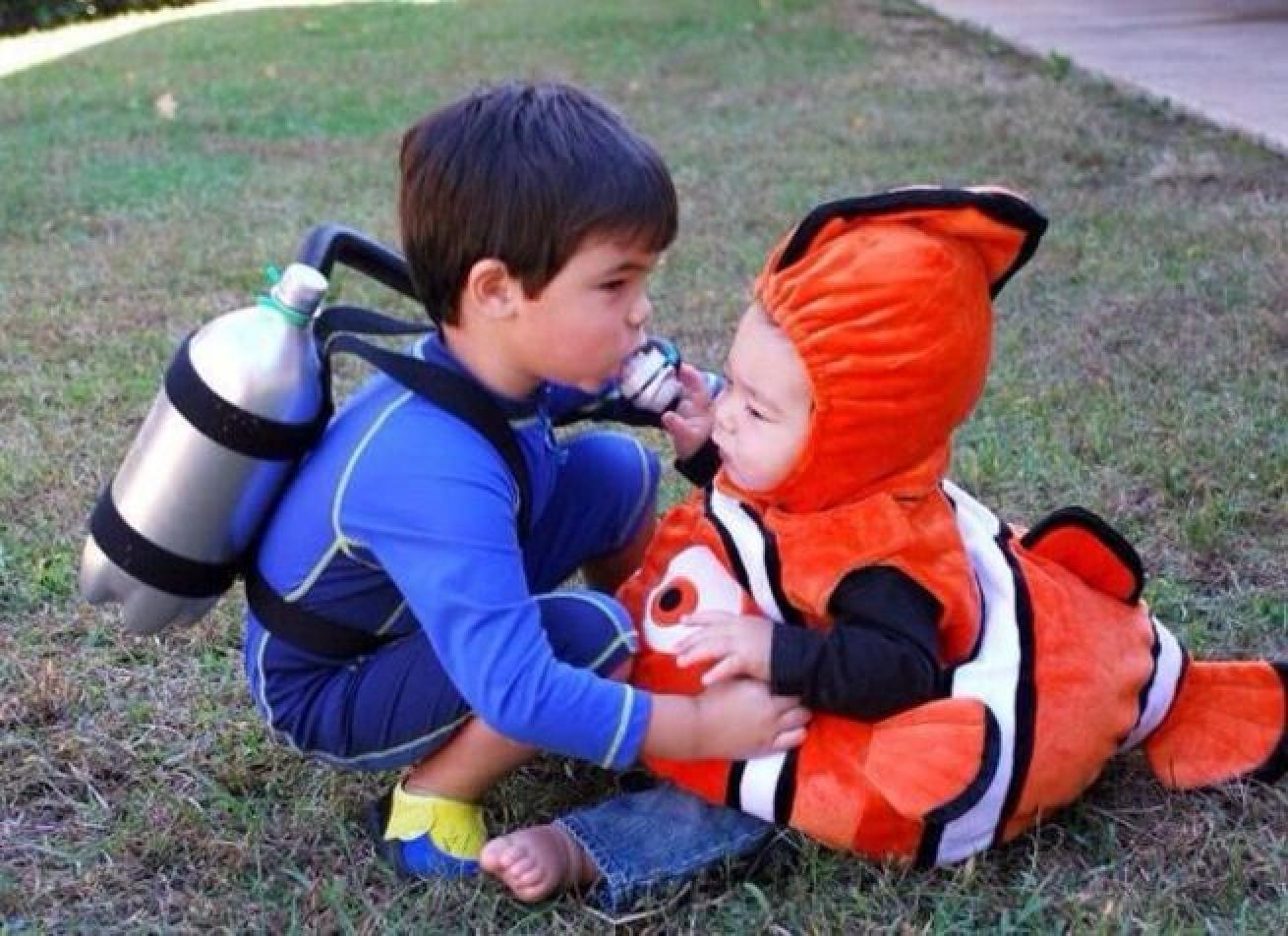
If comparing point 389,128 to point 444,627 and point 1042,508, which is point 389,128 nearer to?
point 1042,508

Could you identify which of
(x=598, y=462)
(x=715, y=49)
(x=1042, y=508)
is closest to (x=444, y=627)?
(x=598, y=462)

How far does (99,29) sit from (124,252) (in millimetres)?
9187

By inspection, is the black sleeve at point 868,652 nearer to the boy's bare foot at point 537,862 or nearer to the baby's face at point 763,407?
the baby's face at point 763,407

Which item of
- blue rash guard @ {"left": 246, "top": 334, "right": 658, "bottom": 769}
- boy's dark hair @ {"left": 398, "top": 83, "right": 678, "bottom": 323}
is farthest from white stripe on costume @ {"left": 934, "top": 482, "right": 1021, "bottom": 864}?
boy's dark hair @ {"left": 398, "top": 83, "right": 678, "bottom": 323}

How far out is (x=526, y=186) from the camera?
1.94 m

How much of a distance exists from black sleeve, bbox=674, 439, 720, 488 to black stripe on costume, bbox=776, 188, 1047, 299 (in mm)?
434

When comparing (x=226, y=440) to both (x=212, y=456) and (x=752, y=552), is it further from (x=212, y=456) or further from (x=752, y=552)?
(x=752, y=552)

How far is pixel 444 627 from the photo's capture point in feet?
6.18

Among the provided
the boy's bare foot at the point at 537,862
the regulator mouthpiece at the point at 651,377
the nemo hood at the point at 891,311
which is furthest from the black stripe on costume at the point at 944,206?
the boy's bare foot at the point at 537,862

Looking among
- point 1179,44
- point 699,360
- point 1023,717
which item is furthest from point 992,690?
point 1179,44

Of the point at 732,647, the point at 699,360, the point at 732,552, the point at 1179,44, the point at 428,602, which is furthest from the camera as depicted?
the point at 1179,44

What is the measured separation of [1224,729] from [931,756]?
0.50m

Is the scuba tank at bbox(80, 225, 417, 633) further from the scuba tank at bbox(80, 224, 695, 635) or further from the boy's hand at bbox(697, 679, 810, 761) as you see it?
the boy's hand at bbox(697, 679, 810, 761)

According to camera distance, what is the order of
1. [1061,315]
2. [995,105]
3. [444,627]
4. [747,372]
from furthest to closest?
[995,105] → [1061,315] → [747,372] → [444,627]
